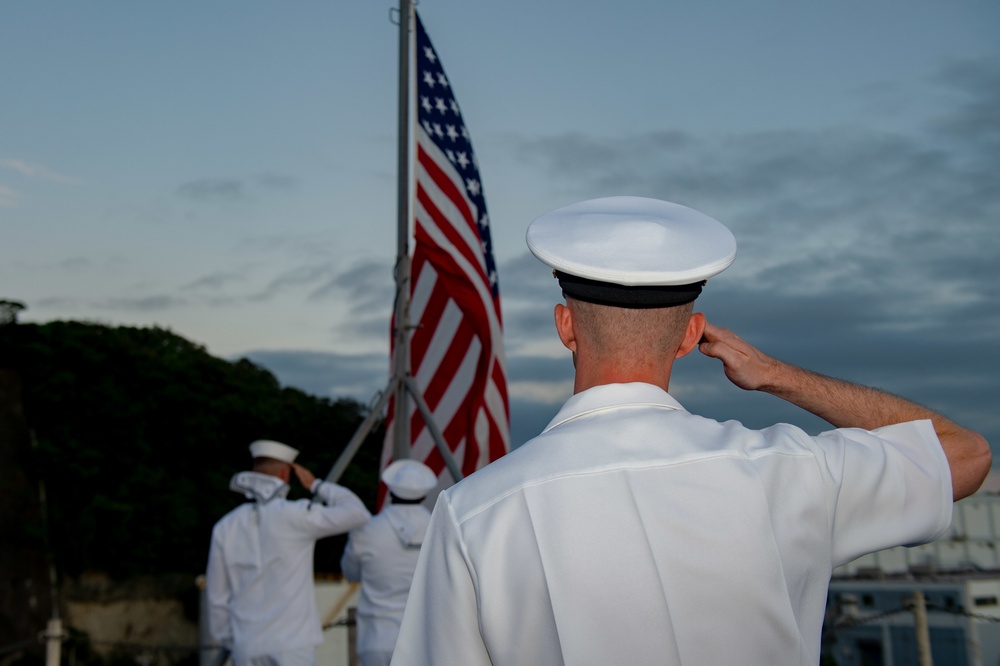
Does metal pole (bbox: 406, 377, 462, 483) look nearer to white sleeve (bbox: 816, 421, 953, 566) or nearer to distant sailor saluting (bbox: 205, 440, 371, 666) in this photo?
distant sailor saluting (bbox: 205, 440, 371, 666)

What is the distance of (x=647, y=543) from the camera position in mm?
1430

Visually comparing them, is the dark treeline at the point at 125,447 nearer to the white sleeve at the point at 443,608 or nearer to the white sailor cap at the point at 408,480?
the white sailor cap at the point at 408,480

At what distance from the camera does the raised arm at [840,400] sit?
1634mm

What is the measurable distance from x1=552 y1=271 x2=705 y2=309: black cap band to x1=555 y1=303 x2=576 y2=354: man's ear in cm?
3

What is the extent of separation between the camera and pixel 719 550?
143 centimetres

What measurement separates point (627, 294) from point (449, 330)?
638 centimetres

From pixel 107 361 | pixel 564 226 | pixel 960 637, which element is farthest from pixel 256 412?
pixel 960 637

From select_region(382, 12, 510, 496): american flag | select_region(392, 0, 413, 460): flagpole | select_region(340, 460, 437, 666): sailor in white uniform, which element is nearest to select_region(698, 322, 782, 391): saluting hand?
select_region(340, 460, 437, 666): sailor in white uniform

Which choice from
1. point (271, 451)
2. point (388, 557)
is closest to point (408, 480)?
point (388, 557)

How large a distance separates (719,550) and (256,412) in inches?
692

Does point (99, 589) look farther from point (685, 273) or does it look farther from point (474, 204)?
point (685, 273)

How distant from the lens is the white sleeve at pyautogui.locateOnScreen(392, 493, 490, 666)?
1440 millimetres

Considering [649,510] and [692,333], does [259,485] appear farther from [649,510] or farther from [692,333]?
[649,510]

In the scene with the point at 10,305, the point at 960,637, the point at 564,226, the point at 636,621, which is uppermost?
the point at 10,305
